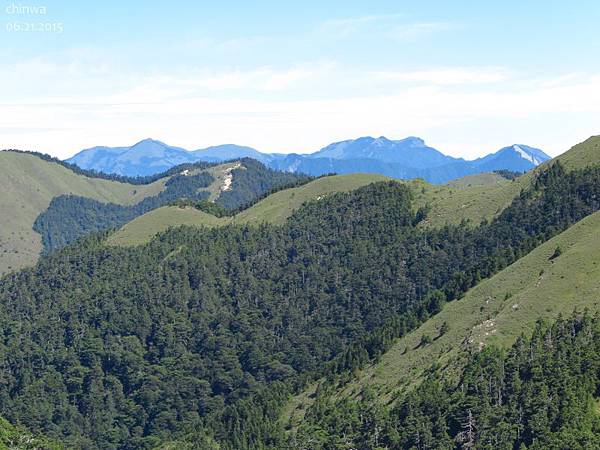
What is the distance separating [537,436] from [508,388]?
456 inches

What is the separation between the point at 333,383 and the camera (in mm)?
154125

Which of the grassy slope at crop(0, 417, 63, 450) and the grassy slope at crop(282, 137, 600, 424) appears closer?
the grassy slope at crop(0, 417, 63, 450)

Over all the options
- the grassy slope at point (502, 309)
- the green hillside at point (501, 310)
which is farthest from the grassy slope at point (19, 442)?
the grassy slope at point (502, 309)

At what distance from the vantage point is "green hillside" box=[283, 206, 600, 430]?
4951 inches

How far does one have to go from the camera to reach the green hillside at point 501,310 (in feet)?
413

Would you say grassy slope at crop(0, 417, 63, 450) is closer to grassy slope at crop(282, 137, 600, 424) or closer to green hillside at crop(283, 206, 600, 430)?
green hillside at crop(283, 206, 600, 430)

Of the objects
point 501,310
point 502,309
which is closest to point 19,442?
point 501,310

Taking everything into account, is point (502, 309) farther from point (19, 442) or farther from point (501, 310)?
point (19, 442)

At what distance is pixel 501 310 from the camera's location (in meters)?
135

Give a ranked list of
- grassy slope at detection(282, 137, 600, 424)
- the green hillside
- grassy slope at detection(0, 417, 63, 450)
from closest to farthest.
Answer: grassy slope at detection(0, 417, 63, 450) → the green hillside → grassy slope at detection(282, 137, 600, 424)

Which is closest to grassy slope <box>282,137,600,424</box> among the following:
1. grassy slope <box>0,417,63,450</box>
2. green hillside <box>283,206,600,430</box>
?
green hillside <box>283,206,600,430</box>

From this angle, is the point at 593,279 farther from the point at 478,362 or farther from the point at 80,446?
the point at 80,446

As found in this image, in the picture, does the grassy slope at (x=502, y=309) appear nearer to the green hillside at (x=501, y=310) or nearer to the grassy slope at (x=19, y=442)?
the green hillside at (x=501, y=310)

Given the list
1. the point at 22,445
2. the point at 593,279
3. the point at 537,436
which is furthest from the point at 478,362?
the point at 22,445
